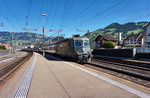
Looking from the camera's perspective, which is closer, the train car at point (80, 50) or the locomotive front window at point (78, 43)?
the train car at point (80, 50)

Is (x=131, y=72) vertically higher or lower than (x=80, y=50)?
lower

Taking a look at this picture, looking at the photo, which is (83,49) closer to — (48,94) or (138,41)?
(48,94)

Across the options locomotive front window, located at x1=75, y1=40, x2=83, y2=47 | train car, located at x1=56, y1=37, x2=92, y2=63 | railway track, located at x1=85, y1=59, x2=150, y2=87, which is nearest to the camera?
railway track, located at x1=85, y1=59, x2=150, y2=87

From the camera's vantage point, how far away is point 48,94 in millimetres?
4477

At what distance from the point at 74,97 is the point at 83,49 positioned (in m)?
10.8

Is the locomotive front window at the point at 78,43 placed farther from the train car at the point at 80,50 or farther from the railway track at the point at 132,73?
the railway track at the point at 132,73

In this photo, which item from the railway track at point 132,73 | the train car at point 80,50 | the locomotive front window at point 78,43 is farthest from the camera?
the locomotive front window at point 78,43

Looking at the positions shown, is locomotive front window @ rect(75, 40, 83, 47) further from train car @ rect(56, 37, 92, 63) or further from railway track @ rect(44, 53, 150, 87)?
railway track @ rect(44, 53, 150, 87)

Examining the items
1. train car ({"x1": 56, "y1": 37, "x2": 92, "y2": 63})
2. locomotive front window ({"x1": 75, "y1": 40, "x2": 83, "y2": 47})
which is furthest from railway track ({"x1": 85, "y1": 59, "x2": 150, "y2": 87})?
locomotive front window ({"x1": 75, "y1": 40, "x2": 83, "y2": 47})

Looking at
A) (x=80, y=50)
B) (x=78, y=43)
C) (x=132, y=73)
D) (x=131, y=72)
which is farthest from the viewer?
(x=78, y=43)

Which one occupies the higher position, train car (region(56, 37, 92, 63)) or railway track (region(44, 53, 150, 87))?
train car (region(56, 37, 92, 63))

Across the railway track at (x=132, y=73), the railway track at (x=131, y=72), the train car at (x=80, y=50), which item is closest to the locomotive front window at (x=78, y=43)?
the train car at (x=80, y=50)

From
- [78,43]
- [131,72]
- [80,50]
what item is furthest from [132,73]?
[78,43]

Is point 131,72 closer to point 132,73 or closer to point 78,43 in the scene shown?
point 132,73
